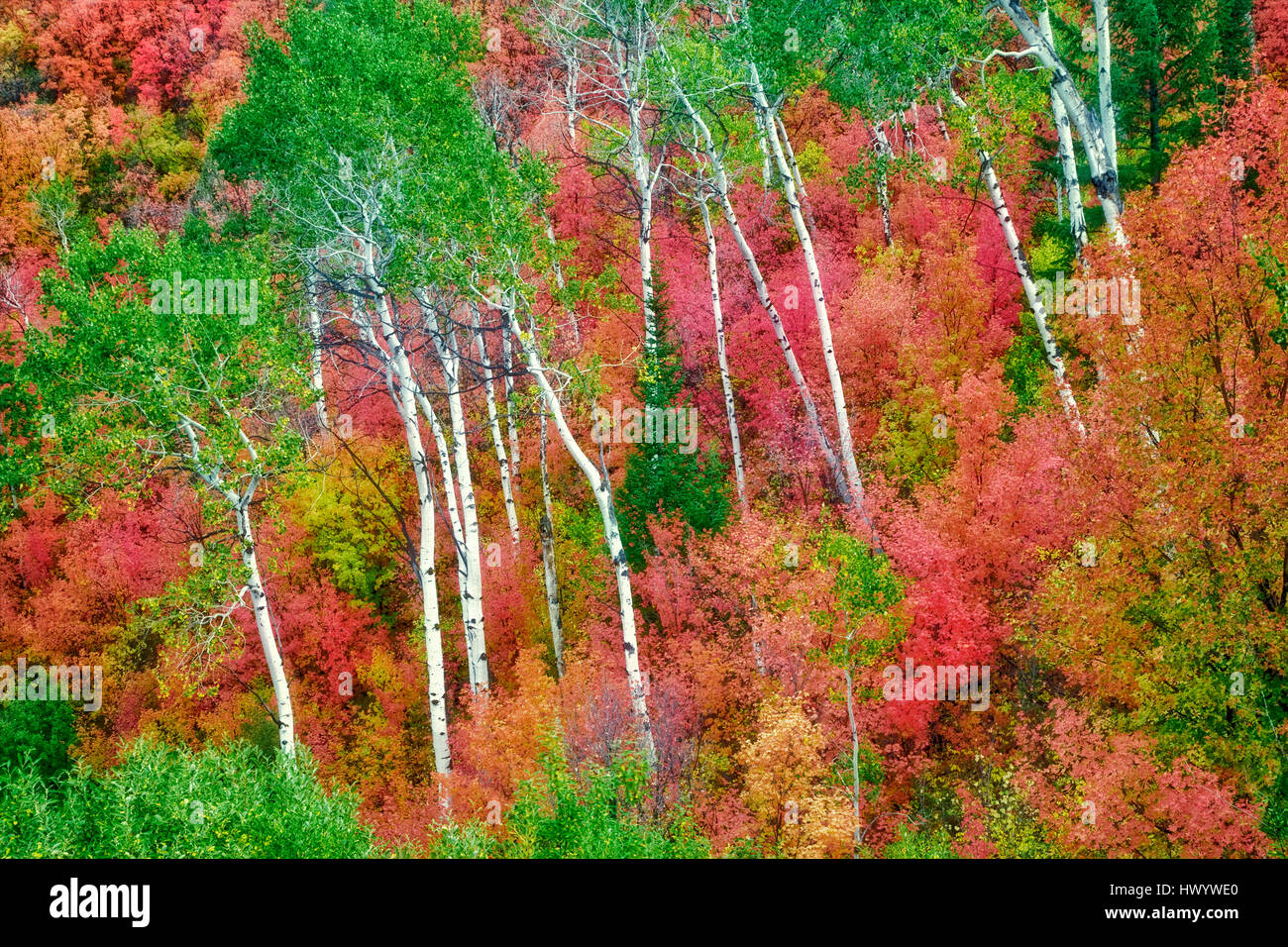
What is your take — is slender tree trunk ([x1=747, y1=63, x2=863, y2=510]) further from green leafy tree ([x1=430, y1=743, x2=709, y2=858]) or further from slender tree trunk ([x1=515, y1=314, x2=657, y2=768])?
green leafy tree ([x1=430, y1=743, x2=709, y2=858])

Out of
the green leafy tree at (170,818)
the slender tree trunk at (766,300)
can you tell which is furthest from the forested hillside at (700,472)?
the slender tree trunk at (766,300)

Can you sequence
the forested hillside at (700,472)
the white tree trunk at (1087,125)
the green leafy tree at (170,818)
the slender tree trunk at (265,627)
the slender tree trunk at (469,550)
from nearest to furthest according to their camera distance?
the green leafy tree at (170,818) < the forested hillside at (700,472) < the white tree trunk at (1087,125) < the slender tree trunk at (265,627) < the slender tree trunk at (469,550)

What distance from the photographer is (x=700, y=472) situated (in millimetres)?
24719

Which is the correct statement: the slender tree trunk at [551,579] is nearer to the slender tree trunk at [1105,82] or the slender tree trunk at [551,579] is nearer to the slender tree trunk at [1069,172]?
the slender tree trunk at [1069,172]

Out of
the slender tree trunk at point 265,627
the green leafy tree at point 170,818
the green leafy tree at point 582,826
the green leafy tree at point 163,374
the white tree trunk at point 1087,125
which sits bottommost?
the green leafy tree at point 582,826

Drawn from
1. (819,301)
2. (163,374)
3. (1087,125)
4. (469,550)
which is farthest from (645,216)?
(163,374)

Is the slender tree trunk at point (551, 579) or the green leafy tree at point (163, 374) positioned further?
the slender tree trunk at point (551, 579)

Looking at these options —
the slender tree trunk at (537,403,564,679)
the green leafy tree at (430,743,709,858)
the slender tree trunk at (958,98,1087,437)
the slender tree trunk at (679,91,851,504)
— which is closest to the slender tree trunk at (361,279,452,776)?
the green leafy tree at (430,743,709,858)

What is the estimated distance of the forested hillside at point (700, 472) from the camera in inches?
508

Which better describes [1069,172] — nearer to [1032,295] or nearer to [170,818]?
[1032,295]

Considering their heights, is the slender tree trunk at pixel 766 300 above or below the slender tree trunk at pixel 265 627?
above

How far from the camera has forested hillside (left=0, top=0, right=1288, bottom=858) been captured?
42.3ft

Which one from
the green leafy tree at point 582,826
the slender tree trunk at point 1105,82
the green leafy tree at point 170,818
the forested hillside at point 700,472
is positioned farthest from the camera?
the slender tree trunk at point 1105,82
